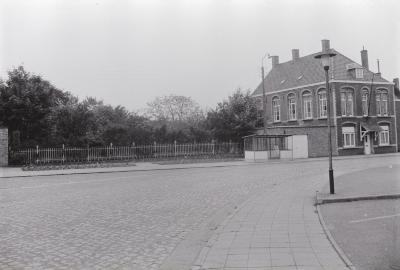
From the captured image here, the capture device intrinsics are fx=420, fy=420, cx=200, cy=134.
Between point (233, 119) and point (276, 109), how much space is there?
11.9 meters

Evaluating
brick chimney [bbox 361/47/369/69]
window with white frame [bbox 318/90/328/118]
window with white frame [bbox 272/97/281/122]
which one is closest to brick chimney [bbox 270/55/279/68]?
window with white frame [bbox 272/97/281/122]

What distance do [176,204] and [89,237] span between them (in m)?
4.26

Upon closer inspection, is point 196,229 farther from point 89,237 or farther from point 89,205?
point 89,205

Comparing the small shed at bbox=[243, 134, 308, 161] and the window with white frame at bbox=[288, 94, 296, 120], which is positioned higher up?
the window with white frame at bbox=[288, 94, 296, 120]

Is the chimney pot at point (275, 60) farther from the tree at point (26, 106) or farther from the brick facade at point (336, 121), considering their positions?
the tree at point (26, 106)

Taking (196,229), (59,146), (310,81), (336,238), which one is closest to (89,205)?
(196,229)

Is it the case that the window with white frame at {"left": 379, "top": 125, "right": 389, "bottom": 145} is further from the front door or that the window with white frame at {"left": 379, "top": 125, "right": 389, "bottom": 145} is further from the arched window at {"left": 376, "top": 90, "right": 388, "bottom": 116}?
the front door

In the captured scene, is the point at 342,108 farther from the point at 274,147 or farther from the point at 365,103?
the point at 274,147

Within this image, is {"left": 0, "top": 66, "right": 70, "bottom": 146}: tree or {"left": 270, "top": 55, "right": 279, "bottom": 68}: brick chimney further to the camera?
{"left": 270, "top": 55, "right": 279, "bottom": 68}: brick chimney

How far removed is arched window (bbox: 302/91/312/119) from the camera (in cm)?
4741

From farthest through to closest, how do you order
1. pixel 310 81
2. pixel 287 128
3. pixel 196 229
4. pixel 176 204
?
pixel 310 81, pixel 287 128, pixel 176 204, pixel 196 229

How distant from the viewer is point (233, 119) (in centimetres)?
4288

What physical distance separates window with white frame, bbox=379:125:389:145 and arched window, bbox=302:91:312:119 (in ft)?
27.0

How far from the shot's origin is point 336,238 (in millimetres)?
7207
